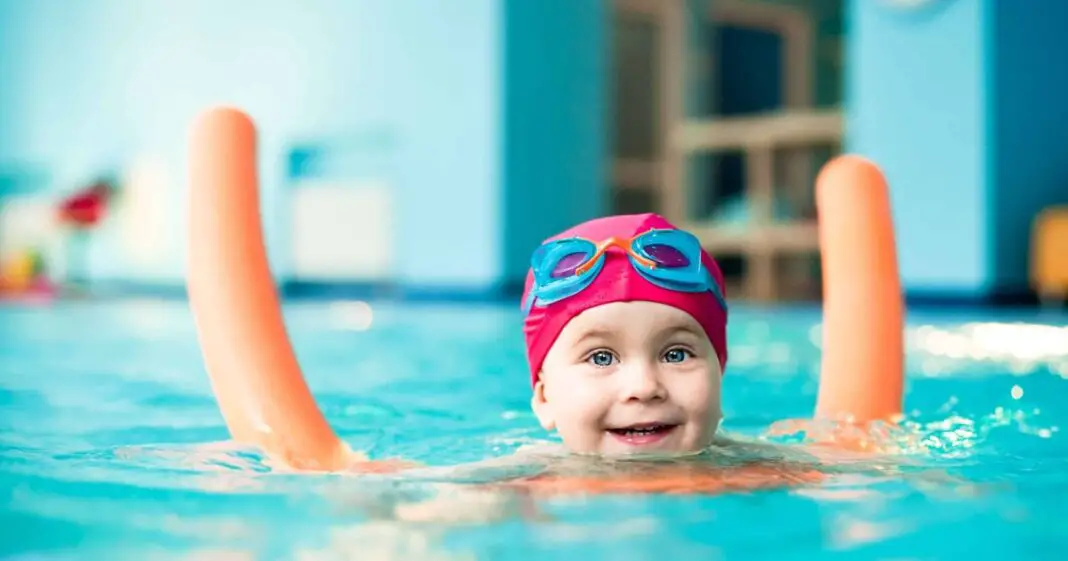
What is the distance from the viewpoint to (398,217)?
12.5 m

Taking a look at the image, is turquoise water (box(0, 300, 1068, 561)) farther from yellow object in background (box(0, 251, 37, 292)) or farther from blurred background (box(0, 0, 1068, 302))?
yellow object in background (box(0, 251, 37, 292))

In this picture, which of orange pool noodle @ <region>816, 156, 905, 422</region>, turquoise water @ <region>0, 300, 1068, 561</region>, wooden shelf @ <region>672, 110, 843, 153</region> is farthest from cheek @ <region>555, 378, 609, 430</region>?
wooden shelf @ <region>672, 110, 843, 153</region>

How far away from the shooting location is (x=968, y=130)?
9.20 metres

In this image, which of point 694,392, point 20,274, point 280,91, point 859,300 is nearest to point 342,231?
point 280,91

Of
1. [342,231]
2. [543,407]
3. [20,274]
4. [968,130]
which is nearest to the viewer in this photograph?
[543,407]

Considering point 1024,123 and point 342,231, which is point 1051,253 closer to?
point 1024,123

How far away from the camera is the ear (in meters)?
2.63

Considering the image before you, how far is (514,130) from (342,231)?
2.39 m

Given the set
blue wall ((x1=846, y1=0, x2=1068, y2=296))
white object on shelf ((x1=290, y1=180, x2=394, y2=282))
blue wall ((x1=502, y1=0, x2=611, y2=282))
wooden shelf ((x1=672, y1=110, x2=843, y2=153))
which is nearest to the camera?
blue wall ((x1=846, y1=0, x2=1068, y2=296))

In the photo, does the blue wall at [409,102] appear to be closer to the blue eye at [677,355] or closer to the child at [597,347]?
the child at [597,347]

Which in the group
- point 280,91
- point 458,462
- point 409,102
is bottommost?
point 458,462

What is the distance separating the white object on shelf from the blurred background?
23mm

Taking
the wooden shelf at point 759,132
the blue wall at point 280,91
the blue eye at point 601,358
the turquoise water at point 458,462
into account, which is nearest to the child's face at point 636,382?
the blue eye at point 601,358

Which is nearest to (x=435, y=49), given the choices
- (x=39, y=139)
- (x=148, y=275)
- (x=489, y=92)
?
(x=489, y=92)
